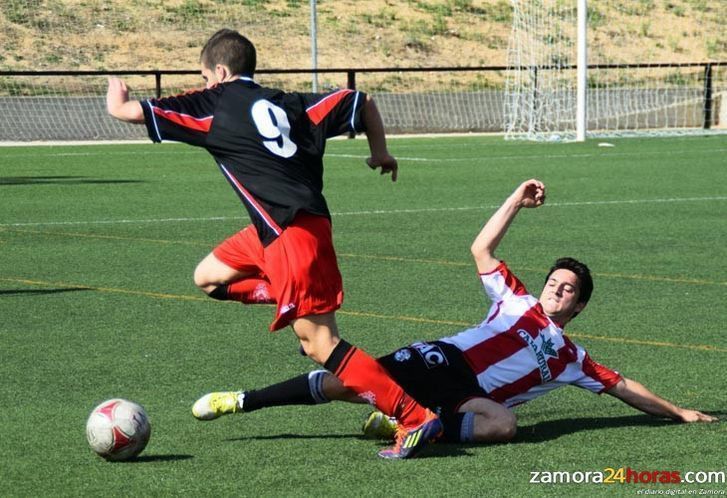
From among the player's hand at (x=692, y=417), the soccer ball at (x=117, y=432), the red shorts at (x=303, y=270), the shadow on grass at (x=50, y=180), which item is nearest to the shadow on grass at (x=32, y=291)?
the soccer ball at (x=117, y=432)

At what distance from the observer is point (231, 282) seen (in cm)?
621

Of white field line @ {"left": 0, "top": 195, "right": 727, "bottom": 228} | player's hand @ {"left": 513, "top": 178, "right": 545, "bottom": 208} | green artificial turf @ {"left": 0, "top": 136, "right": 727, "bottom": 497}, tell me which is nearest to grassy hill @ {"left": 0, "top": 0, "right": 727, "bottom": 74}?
green artificial turf @ {"left": 0, "top": 136, "right": 727, "bottom": 497}

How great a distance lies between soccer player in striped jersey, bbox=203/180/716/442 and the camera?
5855 mm

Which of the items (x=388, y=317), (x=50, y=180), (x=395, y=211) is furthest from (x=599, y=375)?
(x=50, y=180)

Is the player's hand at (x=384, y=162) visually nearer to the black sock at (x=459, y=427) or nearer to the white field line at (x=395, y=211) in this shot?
the black sock at (x=459, y=427)

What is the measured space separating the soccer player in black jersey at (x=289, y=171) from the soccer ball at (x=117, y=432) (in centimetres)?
63

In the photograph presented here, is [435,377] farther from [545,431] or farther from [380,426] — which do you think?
[545,431]

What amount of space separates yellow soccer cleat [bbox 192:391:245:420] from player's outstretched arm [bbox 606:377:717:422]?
5.07ft

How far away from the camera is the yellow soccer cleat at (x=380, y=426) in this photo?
571 centimetres

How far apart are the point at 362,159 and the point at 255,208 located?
17425 mm

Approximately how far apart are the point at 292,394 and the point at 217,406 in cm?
33

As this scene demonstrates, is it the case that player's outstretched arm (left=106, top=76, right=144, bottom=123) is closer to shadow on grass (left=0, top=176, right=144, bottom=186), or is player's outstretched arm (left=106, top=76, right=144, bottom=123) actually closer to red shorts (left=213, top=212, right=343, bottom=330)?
red shorts (left=213, top=212, right=343, bottom=330)

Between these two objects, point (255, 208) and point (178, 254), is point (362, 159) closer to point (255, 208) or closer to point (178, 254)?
point (178, 254)

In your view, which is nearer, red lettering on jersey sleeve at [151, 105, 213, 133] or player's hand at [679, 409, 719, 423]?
red lettering on jersey sleeve at [151, 105, 213, 133]
